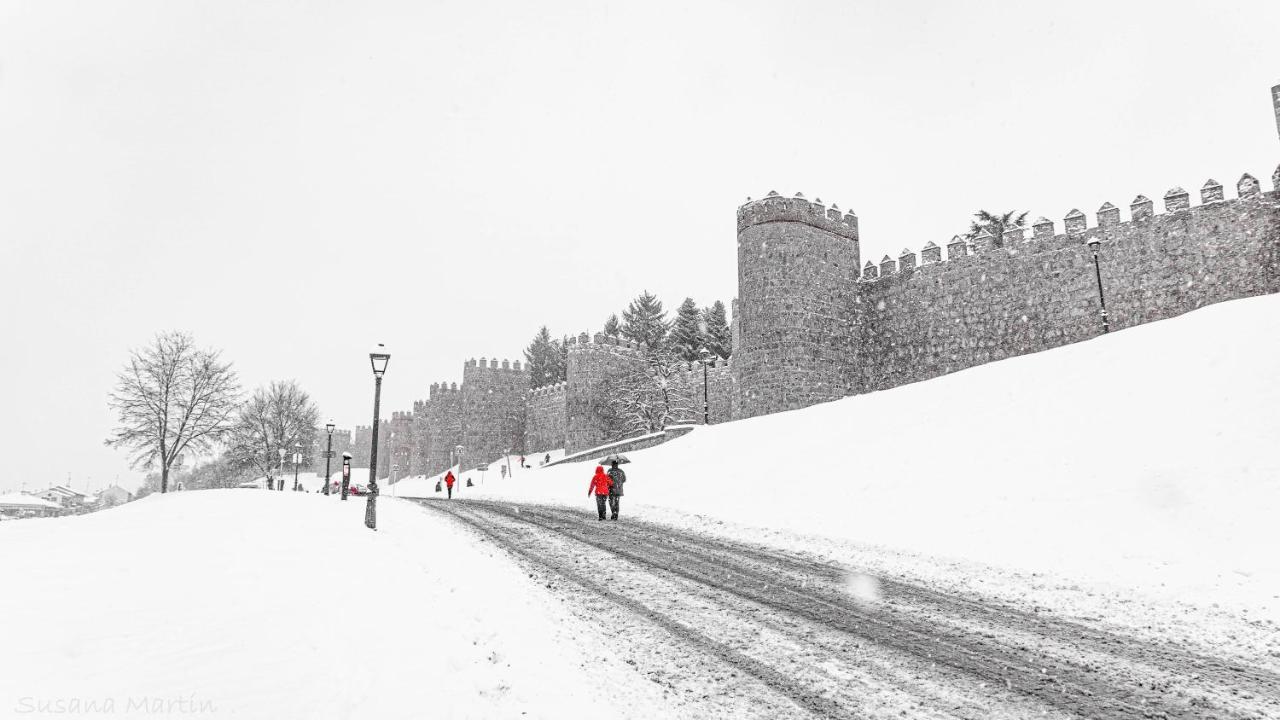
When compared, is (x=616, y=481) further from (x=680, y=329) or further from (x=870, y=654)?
(x=680, y=329)

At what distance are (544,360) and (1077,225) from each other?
53000mm

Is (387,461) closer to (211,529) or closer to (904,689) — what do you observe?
(211,529)

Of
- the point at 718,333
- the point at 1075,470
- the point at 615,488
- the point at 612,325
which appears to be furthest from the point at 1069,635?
the point at 612,325

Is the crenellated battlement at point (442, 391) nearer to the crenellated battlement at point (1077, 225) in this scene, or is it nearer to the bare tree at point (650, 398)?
the bare tree at point (650, 398)

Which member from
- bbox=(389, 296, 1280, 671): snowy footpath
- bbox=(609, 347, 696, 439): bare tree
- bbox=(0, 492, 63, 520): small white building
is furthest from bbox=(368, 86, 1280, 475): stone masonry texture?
bbox=(0, 492, 63, 520): small white building

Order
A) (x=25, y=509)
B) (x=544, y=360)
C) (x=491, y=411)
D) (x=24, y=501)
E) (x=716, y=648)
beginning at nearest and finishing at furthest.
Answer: (x=716, y=648), (x=491, y=411), (x=544, y=360), (x=25, y=509), (x=24, y=501)

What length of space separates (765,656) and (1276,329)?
528 inches

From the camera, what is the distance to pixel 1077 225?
25.6 m

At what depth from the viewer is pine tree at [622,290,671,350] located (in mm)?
60062

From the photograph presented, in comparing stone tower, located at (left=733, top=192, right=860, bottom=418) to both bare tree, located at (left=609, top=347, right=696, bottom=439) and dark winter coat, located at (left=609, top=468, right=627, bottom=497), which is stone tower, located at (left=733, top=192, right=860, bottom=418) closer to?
bare tree, located at (left=609, top=347, right=696, bottom=439)

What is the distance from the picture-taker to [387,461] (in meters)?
72.6

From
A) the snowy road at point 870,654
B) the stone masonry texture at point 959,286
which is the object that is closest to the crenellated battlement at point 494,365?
the stone masonry texture at point 959,286

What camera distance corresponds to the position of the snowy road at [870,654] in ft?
14.0

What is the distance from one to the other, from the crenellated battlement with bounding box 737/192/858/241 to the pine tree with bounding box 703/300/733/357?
26.4 m
